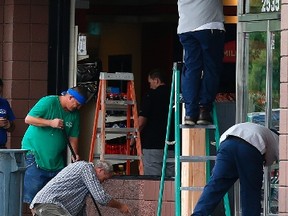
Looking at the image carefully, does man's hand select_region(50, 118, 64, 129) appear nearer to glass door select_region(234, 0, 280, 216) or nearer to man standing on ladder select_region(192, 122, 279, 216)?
glass door select_region(234, 0, 280, 216)

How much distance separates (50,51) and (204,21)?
140 inches

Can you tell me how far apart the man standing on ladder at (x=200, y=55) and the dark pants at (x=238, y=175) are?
114cm

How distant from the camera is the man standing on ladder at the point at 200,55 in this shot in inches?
458

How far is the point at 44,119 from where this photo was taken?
12.9 meters

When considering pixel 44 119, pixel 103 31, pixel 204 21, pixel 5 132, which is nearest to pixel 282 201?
pixel 204 21

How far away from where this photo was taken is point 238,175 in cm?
1062

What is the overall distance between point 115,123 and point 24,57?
1.44 metres

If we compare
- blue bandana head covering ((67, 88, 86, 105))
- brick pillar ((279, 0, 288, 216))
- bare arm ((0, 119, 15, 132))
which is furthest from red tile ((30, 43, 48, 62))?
brick pillar ((279, 0, 288, 216))

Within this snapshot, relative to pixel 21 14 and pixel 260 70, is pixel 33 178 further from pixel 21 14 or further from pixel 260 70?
pixel 260 70

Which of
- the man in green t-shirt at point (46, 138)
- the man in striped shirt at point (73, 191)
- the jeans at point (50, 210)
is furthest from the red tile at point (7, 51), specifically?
the jeans at point (50, 210)

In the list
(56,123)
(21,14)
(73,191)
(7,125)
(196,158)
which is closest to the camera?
(73,191)

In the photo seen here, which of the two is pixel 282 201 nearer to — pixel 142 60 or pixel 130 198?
pixel 130 198

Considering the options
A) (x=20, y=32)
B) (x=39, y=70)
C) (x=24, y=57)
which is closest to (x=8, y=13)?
(x=20, y=32)

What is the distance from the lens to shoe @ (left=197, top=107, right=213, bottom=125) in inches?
463
